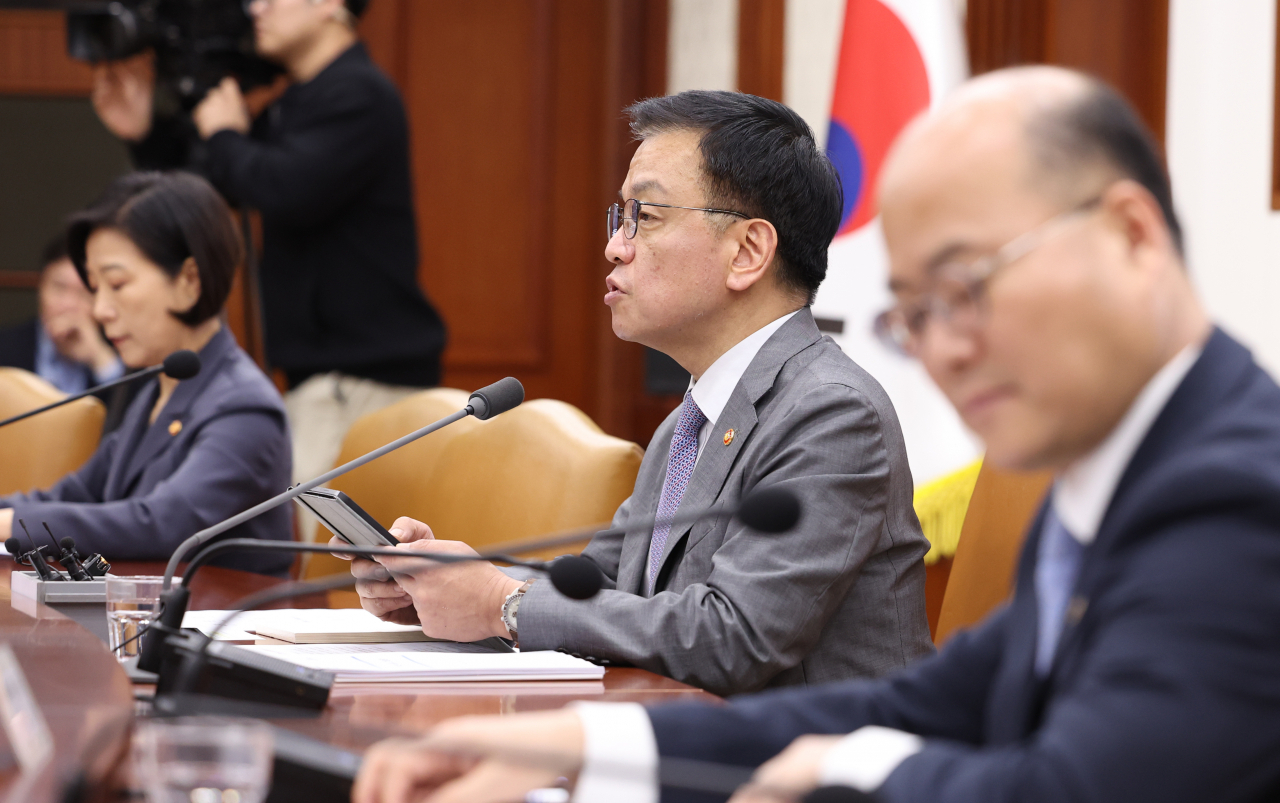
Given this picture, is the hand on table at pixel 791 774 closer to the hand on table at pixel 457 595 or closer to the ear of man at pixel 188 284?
the hand on table at pixel 457 595

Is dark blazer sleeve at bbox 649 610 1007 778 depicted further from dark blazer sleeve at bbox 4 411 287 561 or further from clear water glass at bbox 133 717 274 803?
dark blazer sleeve at bbox 4 411 287 561

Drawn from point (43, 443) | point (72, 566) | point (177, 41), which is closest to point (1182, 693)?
point (72, 566)

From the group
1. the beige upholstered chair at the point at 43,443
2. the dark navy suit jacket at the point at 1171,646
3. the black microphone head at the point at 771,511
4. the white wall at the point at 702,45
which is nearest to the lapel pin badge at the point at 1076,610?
the dark navy suit jacket at the point at 1171,646

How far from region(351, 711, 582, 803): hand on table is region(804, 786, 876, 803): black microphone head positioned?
0.63 ft

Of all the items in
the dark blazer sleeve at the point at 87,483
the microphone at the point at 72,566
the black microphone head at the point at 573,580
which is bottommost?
the dark blazer sleeve at the point at 87,483

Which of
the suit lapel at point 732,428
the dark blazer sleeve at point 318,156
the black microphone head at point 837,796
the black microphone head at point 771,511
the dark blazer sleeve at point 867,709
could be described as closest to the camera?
the black microphone head at point 837,796

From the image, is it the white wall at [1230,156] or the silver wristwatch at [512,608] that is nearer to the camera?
the silver wristwatch at [512,608]

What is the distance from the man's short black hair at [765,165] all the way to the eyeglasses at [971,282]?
901 mm

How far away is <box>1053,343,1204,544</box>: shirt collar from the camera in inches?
32.0

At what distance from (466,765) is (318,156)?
2.41 m

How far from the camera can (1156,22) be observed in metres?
2.76

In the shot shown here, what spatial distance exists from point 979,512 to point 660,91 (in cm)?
306

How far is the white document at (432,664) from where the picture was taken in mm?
1262

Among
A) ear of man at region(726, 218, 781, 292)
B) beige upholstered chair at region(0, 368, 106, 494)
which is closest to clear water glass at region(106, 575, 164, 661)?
ear of man at region(726, 218, 781, 292)
